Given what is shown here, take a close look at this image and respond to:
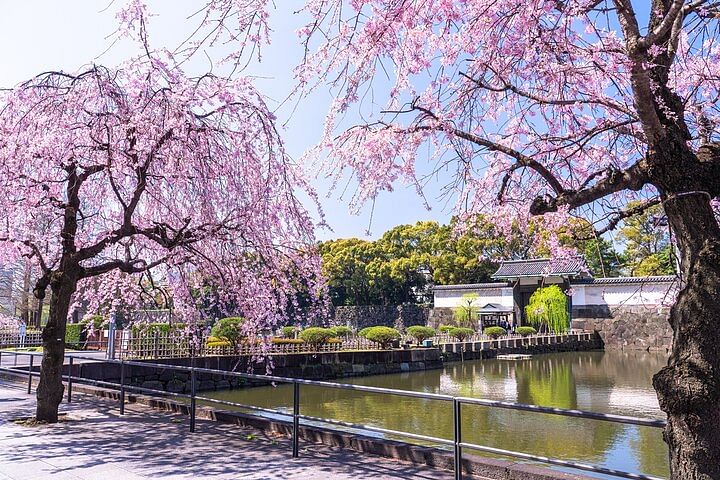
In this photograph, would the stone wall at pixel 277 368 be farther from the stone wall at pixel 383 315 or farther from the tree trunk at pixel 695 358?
the stone wall at pixel 383 315

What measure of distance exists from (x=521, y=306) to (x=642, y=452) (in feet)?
105

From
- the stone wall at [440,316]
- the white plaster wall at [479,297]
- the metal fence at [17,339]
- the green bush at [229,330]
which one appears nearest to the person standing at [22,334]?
the metal fence at [17,339]

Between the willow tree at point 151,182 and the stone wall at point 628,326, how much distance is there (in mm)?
32672

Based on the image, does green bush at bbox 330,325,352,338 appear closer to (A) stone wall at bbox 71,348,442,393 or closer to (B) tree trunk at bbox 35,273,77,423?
(A) stone wall at bbox 71,348,442,393

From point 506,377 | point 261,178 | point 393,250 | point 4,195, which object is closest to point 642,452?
point 261,178

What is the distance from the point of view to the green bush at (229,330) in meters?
19.1

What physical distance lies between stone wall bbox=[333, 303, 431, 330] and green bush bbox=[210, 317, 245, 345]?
26505 mm

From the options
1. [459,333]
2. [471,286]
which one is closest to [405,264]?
[471,286]

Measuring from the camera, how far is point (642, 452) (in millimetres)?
8469

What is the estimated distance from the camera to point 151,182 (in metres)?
7.66

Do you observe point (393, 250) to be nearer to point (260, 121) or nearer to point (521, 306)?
point (521, 306)

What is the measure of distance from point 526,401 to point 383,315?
3354cm

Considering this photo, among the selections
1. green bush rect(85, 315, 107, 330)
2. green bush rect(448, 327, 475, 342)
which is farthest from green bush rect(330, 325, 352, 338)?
green bush rect(85, 315, 107, 330)

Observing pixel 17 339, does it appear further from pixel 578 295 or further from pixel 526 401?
pixel 578 295
